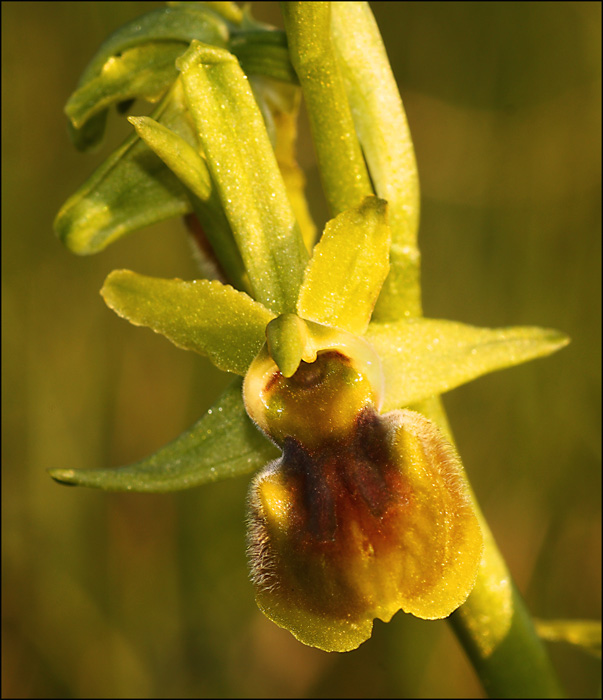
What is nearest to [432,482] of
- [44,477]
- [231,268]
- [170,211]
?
[231,268]

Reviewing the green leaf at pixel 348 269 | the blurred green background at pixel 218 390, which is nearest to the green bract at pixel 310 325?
the green leaf at pixel 348 269

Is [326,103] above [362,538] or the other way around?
above

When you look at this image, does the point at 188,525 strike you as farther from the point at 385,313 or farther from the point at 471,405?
the point at 385,313

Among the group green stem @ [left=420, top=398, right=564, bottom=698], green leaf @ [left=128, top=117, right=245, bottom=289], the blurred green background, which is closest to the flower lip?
green stem @ [left=420, top=398, right=564, bottom=698]

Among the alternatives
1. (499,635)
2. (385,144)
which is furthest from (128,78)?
(499,635)

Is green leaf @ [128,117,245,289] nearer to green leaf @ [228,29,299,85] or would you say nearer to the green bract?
the green bract

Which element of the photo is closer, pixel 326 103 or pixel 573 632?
pixel 326 103

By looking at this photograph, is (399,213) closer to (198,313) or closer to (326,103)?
(326,103)

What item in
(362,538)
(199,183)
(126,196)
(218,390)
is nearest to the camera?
(362,538)
